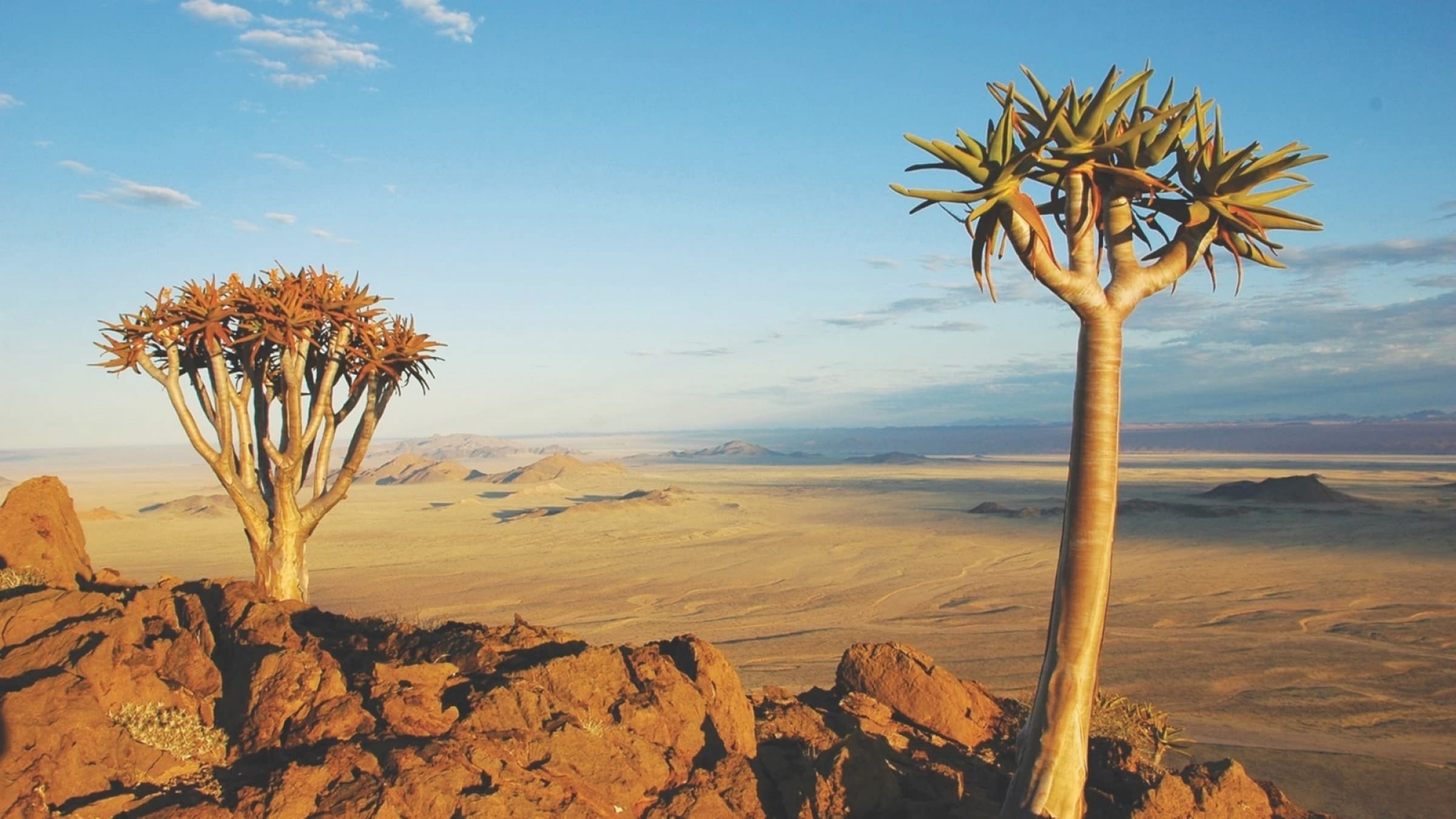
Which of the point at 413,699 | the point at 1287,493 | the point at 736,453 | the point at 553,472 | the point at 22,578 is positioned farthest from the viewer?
the point at 736,453

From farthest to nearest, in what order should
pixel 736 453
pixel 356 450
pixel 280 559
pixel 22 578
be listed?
pixel 736 453 → pixel 356 450 → pixel 280 559 → pixel 22 578

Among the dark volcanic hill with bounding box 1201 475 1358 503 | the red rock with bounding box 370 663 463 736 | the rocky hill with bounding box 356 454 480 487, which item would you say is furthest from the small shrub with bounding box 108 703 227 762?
the rocky hill with bounding box 356 454 480 487

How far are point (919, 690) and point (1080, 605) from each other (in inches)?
111

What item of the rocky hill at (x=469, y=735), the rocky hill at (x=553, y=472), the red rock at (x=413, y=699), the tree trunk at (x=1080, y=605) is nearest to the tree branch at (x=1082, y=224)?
the tree trunk at (x=1080, y=605)

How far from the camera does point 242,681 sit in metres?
6.31

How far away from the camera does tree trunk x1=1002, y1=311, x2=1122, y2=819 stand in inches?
219

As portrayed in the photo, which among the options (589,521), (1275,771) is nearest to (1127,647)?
(1275,771)

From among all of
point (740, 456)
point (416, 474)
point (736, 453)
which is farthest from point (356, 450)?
point (736, 453)

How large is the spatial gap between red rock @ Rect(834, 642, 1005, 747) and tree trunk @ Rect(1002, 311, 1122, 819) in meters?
2.33

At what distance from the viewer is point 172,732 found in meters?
5.92

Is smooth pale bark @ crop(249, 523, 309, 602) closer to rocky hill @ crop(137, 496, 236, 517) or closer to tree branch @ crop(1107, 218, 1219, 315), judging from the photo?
tree branch @ crop(1107, 218, 1219, 315)

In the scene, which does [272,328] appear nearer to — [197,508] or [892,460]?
[197,508]

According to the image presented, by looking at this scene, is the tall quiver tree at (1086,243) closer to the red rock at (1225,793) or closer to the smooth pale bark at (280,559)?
the red rock at (1225,793)

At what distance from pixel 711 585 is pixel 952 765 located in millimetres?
17706
